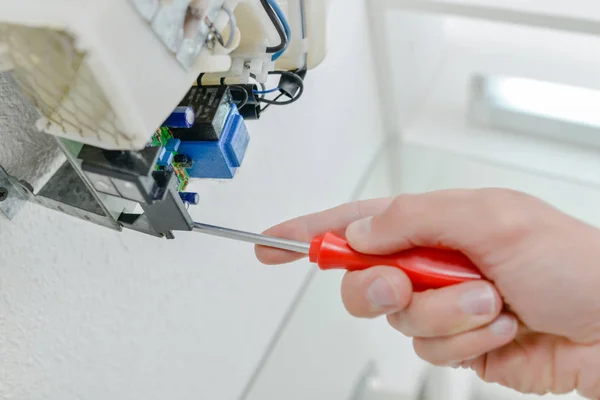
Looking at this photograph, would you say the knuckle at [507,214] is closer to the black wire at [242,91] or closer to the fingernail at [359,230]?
the fingernail at [359,230]

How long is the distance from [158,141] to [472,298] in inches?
10.1

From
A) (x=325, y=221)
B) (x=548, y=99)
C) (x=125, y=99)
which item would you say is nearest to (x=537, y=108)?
(x=548, y=99)

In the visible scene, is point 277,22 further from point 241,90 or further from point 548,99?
point 548,99

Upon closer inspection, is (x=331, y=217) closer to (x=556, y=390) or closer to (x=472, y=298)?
(x=472, y=298)

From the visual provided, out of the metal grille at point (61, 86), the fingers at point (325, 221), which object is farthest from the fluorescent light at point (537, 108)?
the metal grille at point (61, 86)

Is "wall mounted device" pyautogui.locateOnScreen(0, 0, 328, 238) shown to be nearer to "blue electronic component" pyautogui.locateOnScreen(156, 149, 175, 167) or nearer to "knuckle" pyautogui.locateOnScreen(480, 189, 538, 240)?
"blue electronic component" pyautogui.locateOnScreen(156, 149, 175, 167)

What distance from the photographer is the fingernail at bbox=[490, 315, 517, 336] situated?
412 mm

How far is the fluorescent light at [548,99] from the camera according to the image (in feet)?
3.00

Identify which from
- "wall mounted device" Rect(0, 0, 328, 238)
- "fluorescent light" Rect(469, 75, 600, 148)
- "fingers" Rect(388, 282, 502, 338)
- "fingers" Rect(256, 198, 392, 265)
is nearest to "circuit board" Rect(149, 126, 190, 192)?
"wall mounted device" Rect(0, 0, 328, 238)

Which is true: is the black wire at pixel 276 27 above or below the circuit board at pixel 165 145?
above

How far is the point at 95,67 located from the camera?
25cm

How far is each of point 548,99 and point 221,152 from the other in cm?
74

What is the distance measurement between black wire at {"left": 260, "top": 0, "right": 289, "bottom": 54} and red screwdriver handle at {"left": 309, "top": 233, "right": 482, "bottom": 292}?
0.16 metres

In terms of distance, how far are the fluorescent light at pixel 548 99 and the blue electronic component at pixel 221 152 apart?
2.20 feet
